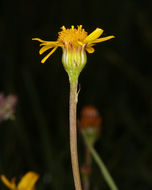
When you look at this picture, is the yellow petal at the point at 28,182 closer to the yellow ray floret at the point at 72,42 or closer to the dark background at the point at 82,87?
the yellow ray floret at the point at 72,42

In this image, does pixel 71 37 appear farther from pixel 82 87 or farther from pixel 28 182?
pixel 82 87

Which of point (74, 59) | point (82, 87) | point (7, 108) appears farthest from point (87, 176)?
point (82, 87)

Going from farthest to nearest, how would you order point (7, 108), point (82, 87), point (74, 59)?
1. point (82, 87)
2. point (7, 108)
3. point (74, 59)

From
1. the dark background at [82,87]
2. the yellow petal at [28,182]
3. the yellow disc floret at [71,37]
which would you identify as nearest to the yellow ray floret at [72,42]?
the yellow disc floret at [71,37]

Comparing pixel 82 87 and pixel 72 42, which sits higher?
pixel 72 42

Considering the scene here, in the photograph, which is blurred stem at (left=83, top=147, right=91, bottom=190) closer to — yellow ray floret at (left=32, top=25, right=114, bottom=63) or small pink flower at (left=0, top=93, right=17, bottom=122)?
small pink flower at (left=0, top=93, right=17, bottom=122)

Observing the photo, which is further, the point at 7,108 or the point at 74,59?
the point at 7,108

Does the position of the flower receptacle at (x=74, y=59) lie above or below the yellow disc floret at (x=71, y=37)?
below

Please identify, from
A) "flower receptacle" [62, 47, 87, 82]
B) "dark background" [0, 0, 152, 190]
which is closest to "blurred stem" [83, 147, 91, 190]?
"dark background" [0, 0, 152, 190]

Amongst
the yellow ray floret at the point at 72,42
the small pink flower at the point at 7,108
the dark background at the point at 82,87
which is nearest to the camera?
the yellow ray floret at the point at 72,42
